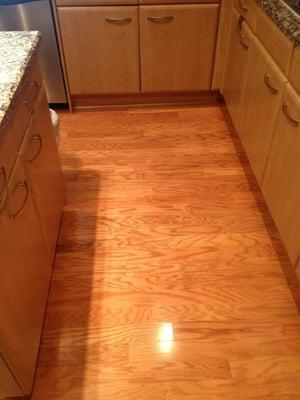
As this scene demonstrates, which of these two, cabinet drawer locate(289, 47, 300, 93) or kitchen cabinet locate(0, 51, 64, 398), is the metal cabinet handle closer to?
kitchen cabinet locate(0, 51, 64, 398)

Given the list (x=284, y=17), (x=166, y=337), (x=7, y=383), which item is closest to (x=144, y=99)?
(x=284, y=17)

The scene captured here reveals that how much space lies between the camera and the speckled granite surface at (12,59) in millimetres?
939

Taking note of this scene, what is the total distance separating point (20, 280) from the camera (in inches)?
40.5

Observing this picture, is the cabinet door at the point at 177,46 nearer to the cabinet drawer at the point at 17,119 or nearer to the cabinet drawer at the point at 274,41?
the cabinet drawer at the point at 274,41

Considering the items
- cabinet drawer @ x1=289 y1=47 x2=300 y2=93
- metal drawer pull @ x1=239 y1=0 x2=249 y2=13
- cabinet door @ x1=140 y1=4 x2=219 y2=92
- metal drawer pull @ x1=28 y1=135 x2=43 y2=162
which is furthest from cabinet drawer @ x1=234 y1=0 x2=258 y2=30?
metal drawer pull @ x1=28 y1=135 x2=43 y2=162

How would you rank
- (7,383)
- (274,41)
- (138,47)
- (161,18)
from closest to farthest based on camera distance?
(7,383)
(274,41)
(161,18)
(138,47)

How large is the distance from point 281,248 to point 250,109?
2.27 ft

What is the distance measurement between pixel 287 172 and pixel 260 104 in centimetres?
42

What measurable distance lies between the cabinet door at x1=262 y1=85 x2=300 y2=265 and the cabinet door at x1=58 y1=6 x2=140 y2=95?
1.17 meters

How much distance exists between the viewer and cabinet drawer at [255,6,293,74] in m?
1.33

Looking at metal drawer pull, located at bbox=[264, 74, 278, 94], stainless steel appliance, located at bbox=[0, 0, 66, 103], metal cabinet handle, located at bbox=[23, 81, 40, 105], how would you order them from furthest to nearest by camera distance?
1. stainless steel appliance, located at bbox=[0, 0, 66, 103]
2. metal drawer pull, located at bbox=[264, 74, 278, 94]
3. metal cabinet handle, located at bbox=[23, 81, 40, 105]

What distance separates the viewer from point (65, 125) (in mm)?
2369

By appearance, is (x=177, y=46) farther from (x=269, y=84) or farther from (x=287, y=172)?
(x=287, y=172)

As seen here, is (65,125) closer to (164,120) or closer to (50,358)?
(164,120)
